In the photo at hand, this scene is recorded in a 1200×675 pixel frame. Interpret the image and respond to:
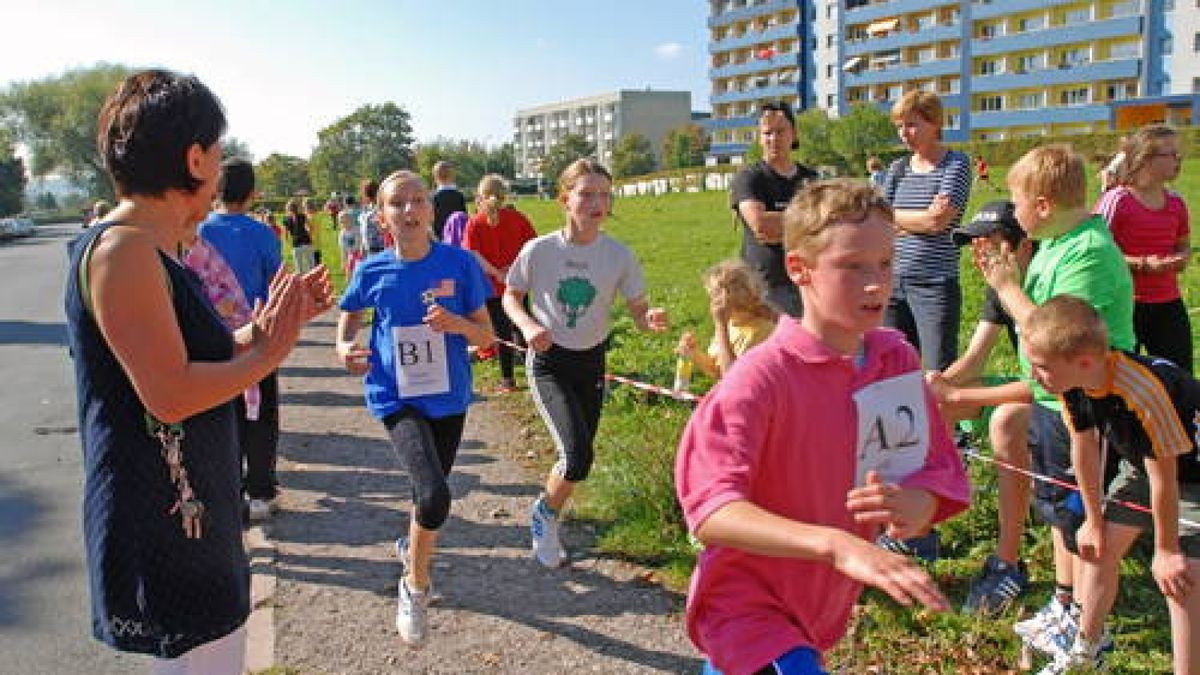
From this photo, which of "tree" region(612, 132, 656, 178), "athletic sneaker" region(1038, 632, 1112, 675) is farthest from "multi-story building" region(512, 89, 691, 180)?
"athletic sneaker" region(1038, 632, 1112, 675)

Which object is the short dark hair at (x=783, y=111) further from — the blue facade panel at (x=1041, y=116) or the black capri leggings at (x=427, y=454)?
the blue facade panel at (x=1041, y=116)

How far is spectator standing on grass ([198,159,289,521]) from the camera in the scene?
603 cm

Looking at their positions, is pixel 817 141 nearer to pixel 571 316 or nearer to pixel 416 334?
pixel 571 316

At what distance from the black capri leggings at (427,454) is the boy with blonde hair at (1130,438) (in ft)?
8.00

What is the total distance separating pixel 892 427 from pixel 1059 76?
79126mm

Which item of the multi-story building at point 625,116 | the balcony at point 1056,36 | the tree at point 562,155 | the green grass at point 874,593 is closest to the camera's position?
the green grass at point 874,593

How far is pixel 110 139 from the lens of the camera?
2.35 m

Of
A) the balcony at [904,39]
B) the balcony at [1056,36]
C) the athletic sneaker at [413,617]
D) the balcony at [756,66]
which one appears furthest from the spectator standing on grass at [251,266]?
the balcony at [756,66]

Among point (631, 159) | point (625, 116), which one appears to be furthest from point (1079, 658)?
point (625, 116)

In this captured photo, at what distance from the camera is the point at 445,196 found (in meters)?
11.3

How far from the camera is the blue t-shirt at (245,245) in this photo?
6156 millimetres

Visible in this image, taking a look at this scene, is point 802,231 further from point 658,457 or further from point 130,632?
point 658,457

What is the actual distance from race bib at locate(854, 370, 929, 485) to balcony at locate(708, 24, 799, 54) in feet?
331

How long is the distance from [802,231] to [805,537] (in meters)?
0.78
